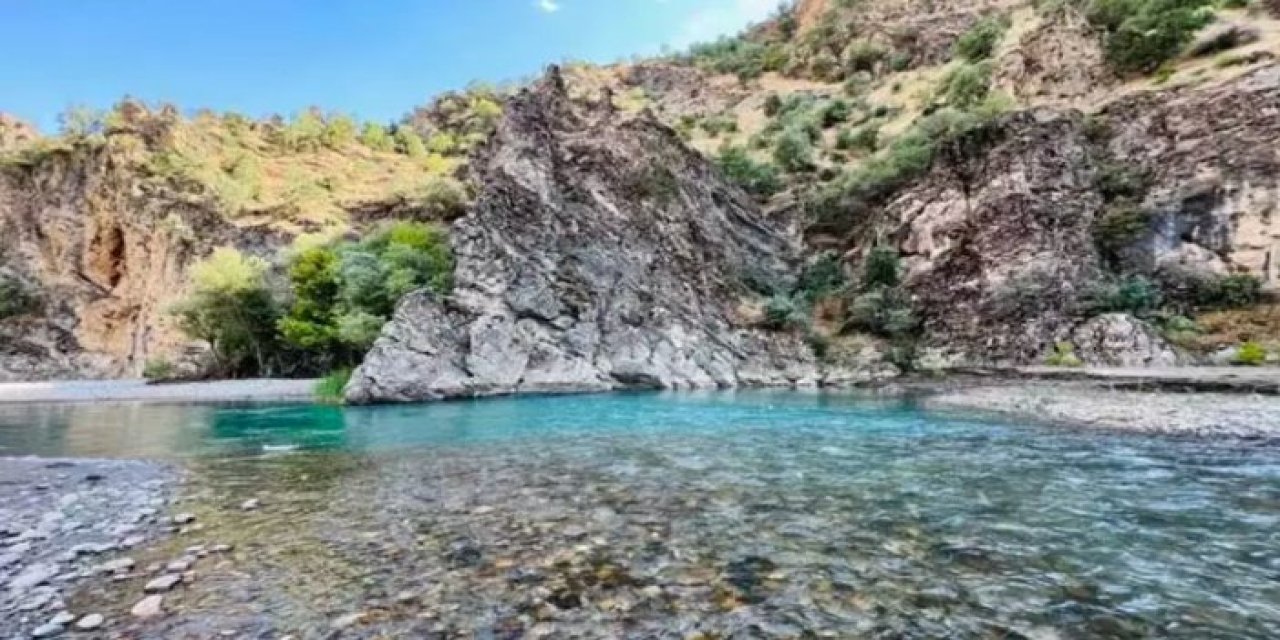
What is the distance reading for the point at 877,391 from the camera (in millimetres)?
26797

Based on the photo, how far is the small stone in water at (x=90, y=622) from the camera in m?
4.31

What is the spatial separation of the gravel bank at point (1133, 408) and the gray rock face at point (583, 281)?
42.7 feet

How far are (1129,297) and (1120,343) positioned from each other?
9.76 feet

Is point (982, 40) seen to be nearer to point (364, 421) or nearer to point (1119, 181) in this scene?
point (1119, 181)

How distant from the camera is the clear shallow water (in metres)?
4.53

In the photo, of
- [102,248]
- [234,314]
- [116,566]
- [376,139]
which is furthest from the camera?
[376,139]

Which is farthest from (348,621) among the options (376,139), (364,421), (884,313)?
(376,139)

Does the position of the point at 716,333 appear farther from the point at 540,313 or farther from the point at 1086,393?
Answer: the point at 1086,393

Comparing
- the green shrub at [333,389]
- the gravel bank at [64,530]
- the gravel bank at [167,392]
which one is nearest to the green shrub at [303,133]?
the gravel bank at [167,392]

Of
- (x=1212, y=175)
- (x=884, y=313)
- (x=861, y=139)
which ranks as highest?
(x=861, y=139)

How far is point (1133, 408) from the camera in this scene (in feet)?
51.5

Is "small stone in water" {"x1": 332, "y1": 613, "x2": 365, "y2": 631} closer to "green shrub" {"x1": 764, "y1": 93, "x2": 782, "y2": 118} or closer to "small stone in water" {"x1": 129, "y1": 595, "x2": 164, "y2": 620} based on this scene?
"small stone in water" {"x1": 129, "y1": 595, "x2": 164, "y2": 620}

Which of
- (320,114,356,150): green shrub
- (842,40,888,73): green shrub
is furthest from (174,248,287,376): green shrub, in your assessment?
(842,40,888,73): green shrub

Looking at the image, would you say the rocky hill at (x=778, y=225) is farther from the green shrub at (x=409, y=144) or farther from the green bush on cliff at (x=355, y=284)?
the green shrub at (x=409, y=144)
